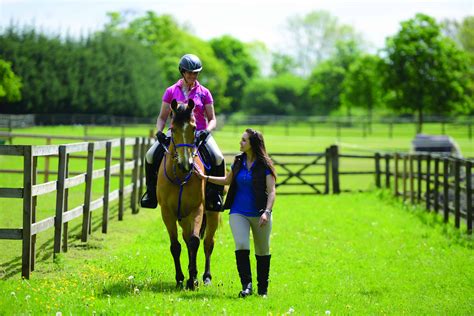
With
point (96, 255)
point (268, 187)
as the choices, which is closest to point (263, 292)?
point (268, 187)

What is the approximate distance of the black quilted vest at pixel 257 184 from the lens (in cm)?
804

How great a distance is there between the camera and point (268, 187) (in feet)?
26.5

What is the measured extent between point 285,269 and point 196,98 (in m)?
2.80

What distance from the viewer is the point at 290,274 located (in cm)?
959

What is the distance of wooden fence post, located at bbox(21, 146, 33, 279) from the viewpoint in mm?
8789

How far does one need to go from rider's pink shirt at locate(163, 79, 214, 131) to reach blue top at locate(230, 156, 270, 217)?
40.5 inches

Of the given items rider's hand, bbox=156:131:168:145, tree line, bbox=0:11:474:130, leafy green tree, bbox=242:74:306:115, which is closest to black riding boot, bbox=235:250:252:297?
rider's hand, bbox=156:131:168:145

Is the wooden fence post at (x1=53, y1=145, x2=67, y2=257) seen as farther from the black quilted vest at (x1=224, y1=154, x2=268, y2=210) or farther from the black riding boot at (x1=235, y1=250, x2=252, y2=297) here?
the black riding boot at (x1=235, y1=250, x2=252, y2=297)

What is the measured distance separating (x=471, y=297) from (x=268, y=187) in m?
2.75

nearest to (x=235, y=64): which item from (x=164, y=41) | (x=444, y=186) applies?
(x=164, y=41)

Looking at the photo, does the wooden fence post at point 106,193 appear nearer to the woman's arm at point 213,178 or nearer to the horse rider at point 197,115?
the horse rider at point 197,115

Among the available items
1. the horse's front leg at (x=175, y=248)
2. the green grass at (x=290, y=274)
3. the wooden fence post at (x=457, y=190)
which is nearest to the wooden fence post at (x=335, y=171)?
the green grass at (x=290, y=274)

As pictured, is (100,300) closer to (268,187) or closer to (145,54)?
(268,187)

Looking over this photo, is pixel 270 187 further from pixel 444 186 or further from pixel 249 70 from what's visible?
pixel 249 70
